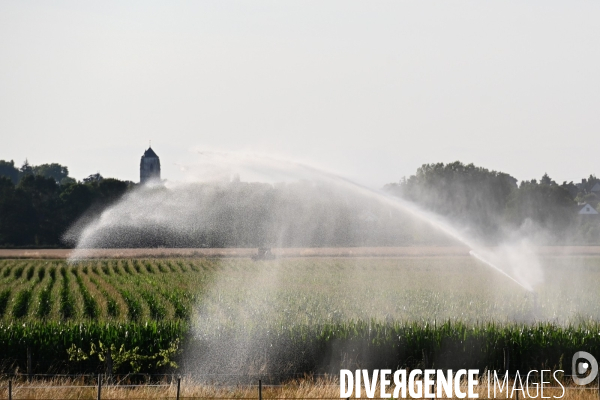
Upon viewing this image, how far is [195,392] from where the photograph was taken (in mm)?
25062

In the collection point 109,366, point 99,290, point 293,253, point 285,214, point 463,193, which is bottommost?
point 109,366

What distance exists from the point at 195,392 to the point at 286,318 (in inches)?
473

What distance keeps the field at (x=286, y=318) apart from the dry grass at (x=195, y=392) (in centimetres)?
272

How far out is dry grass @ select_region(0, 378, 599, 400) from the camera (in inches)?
955

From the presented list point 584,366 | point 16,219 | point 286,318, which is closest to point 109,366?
point 286,318

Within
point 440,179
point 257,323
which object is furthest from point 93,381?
point 440,179

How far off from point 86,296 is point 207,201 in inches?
1266

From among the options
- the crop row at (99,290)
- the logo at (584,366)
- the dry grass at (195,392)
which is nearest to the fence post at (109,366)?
the dry grass at (195,392)

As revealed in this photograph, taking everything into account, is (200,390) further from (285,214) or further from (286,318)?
(285,214)

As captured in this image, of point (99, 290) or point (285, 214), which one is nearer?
point (99, 290)

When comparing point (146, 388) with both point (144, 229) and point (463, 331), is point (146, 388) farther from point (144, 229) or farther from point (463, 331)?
point (144, 229)

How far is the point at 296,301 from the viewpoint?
4434 centimetres

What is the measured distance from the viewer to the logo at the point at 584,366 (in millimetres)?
28658

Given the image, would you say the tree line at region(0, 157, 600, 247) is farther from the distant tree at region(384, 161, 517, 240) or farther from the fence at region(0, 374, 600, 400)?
the fence at region(0, 374, 600, 400)
